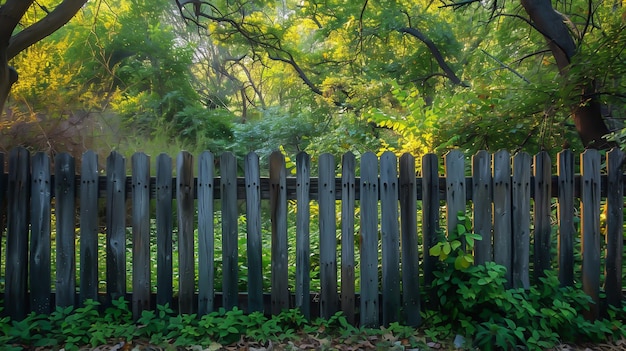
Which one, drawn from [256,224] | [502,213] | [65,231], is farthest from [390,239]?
[65,231]

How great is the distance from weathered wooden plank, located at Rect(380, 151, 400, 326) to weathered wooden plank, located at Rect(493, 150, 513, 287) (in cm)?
84

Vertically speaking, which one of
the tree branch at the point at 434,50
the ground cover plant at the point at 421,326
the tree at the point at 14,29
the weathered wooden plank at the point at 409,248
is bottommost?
the ground cover plant at the point at 421,326

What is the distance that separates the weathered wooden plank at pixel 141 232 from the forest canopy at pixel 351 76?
5.12 feet

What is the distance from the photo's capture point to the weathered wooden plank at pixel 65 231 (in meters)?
3.77

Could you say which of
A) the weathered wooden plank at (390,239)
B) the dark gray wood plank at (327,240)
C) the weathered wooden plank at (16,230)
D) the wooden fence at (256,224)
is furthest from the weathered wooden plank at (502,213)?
the weathered wooden plank at (16,230)

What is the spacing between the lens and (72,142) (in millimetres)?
8453

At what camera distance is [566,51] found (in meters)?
6.55

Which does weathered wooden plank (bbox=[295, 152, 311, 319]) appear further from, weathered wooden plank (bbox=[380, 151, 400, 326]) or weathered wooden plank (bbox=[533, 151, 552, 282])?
weathered wooden plank (bbox=[533, 151, 552, 282])

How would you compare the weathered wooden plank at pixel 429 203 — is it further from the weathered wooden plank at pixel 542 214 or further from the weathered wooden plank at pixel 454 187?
the weathered wooden plank at pixel 542 214

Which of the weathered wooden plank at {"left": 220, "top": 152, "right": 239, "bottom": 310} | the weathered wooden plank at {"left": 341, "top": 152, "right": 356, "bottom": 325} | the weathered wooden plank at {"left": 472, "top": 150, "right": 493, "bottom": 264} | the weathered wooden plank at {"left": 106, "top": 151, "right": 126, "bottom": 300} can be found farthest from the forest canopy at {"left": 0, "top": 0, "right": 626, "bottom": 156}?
the weathered wooden plank at {"left": 341, "top": 152, "right": 356, "bottom": 325}

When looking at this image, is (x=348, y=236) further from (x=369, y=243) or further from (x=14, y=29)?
(x=14, y=29)

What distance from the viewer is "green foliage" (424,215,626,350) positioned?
3.49 meters

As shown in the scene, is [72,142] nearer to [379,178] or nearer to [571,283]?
[379,178]

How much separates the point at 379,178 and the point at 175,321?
200cm
